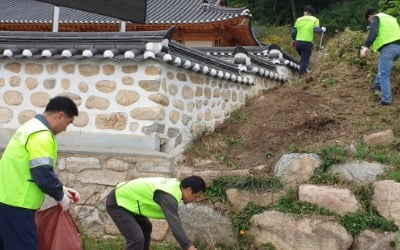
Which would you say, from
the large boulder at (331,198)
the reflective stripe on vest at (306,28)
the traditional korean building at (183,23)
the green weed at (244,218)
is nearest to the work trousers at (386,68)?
the large boulder at (331,198)

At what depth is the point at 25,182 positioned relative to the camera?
3.90 metres

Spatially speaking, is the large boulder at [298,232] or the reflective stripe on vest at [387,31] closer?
the large boulder at [298,232]

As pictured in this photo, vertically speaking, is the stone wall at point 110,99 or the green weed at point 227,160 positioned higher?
the stone wall at point 110,99

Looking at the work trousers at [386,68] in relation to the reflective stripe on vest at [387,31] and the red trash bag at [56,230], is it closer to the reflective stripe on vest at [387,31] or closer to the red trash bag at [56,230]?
the reflective stripe on vest at [387,31]

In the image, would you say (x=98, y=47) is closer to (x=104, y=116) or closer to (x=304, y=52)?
(x=104, y=116)

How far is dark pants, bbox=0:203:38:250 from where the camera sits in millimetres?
3893

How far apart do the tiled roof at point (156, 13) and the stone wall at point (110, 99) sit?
8.45 m

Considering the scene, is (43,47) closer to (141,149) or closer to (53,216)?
(141,149)

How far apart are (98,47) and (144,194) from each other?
289cm

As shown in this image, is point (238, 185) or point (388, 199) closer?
point (388, 199)

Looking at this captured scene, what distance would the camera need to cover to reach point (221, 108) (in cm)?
831

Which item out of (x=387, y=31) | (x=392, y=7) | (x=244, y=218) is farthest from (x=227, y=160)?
(x=392, y=7)

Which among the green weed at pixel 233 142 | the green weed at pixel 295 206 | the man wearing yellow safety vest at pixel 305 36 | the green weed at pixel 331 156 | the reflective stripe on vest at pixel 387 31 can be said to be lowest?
the green weed at pixel 295 206

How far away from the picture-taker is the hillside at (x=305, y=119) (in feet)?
22.6
